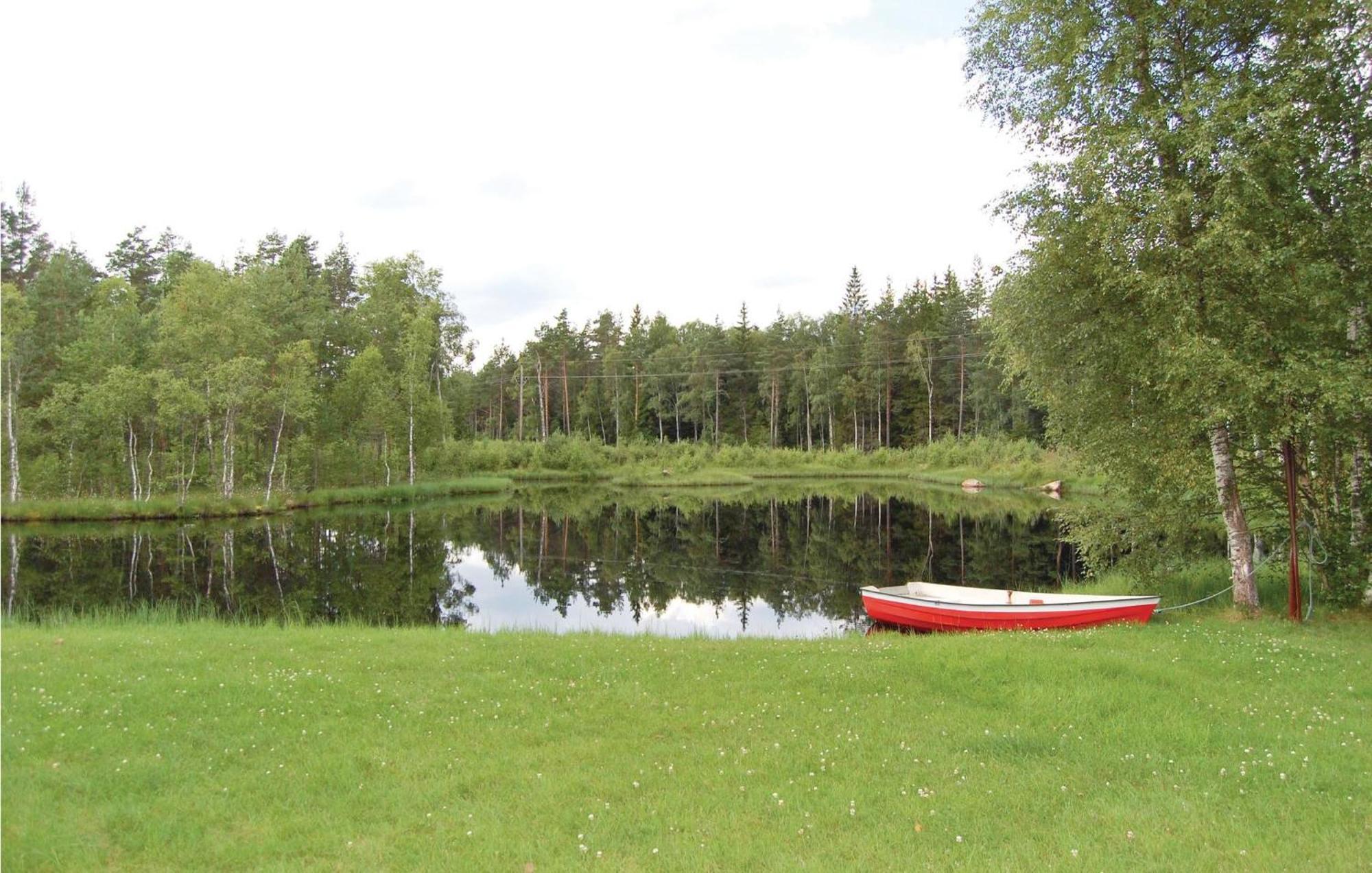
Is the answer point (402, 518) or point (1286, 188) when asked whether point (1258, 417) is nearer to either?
point (1286, 188)

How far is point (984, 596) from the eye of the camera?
53.7 ft

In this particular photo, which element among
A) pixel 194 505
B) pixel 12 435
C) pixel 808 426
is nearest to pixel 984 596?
pixel 194 505

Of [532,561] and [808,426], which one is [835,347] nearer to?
[808,426]

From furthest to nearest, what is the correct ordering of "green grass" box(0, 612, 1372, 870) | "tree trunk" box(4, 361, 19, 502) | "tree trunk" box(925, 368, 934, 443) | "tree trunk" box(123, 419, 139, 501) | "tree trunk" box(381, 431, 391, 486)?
"tree trunk" box(925, 368, 934, 443) → "tree trunk" box(381, 431, 391, 486) → "tree trunk" box(123, 419, 139, 501) → "tree trunk" box(4, 361, 19, 502) → "green grass" box(0, 612, 1372, 870)

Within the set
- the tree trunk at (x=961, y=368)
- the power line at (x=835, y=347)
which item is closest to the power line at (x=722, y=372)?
the tree trunk at (x=961, y=368)

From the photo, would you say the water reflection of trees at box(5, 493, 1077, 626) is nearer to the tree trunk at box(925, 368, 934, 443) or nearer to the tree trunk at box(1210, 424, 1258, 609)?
the tree trunk at box(1210, 424, 1258, 609)

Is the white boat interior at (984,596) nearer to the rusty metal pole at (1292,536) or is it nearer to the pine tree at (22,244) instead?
the rusty metal pole at (1292,536)

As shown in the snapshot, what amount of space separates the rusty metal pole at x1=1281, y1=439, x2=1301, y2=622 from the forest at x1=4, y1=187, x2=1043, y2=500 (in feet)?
18.2

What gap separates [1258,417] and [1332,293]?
2062 millimetres

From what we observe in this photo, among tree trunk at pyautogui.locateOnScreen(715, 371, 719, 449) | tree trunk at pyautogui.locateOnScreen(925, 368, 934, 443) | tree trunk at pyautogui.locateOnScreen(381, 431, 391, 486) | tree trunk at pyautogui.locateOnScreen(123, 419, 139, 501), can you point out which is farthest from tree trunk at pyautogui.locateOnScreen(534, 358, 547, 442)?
tree trunk at pyautogui.locateOnScreen(123, 419, 139, 501)

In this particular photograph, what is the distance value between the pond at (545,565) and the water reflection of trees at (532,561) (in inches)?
4.3

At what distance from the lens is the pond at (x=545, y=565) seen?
1856 centimetres

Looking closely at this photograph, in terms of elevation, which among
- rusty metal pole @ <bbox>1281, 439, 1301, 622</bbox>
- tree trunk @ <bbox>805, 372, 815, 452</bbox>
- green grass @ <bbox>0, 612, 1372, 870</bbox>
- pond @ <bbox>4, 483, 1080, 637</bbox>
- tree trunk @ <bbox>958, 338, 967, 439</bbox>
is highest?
tree trunk @ <bbox>958, 338, 967, 439</bbox>

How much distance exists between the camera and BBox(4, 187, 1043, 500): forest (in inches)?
1417
